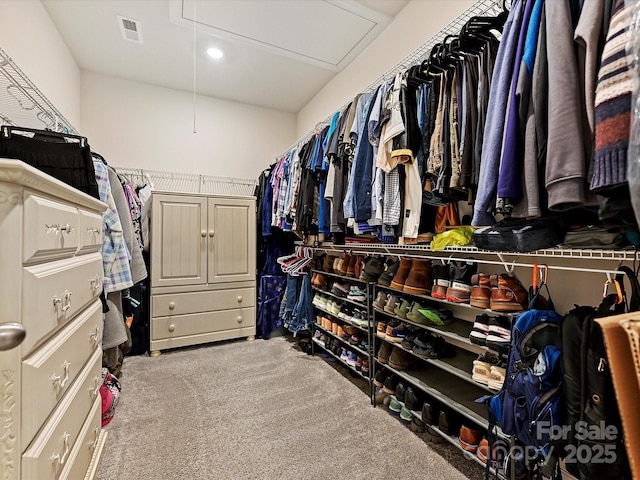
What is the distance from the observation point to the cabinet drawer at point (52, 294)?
658 millimetres

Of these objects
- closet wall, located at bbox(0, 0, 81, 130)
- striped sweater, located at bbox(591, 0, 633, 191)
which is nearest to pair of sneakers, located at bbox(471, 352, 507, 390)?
striped sweater, located at bbox(591, 0, 633, 191)

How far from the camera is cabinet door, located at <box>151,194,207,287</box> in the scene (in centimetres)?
270

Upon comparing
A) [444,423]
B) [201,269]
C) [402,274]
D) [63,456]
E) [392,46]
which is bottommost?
[444,423]

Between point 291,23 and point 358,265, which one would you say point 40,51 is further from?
point 358,265

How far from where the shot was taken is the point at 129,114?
3.10 metres

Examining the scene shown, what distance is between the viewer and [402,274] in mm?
1708

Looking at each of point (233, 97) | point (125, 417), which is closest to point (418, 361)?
point (125, 417)

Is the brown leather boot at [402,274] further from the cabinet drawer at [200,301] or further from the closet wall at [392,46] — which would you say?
the cabinet drawer at [200,301]

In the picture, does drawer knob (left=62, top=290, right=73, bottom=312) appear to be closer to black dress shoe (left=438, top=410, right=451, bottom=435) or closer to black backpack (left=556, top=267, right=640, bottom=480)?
black backpack (left=556, top=267, right=640, bottom=480)

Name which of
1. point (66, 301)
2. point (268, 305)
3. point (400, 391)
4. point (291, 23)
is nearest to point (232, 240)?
point (268, 305)

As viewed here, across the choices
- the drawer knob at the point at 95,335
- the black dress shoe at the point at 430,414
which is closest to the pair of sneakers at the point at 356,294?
the black dress shoe at the point at 430,414

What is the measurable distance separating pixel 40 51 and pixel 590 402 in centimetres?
344

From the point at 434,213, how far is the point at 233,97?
2.95m

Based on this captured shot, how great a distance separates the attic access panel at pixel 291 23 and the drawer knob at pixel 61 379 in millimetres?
2312
